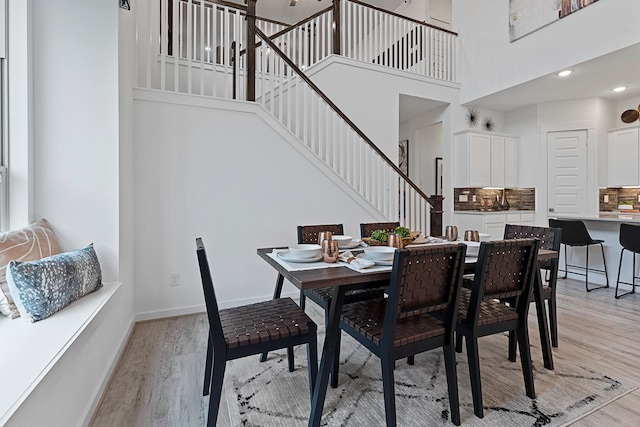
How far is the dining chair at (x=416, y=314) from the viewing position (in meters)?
1.45

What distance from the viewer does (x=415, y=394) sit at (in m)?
1.86

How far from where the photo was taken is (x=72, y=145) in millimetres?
2070

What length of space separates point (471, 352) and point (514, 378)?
615 millimetres

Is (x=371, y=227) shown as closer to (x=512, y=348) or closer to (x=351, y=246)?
(x=351, y=246)

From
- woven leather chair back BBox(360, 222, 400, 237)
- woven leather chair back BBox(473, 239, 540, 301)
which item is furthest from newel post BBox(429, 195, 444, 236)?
woven leather chair back BBox(473, 239, 540, 301)

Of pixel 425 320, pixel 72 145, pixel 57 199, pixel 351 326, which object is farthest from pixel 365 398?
pixel 72 145

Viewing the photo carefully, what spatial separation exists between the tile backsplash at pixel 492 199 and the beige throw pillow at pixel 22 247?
5.70m

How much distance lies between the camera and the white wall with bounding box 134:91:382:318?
291cm

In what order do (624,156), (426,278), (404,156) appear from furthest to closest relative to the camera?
(404,156)
(624,156)
(426,278)

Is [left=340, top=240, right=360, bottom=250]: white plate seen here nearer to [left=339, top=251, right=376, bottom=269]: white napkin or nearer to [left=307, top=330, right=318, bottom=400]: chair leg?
[left=339, top=251, right=376, bottom=269]: white napkin

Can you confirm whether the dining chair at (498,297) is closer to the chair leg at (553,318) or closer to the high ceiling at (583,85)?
the chair leg at (553,318)

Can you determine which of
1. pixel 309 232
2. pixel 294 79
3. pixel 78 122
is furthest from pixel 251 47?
pixel 309 232

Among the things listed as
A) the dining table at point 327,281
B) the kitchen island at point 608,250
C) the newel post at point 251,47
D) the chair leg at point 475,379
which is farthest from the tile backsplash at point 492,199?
the chair leg at point 475,379

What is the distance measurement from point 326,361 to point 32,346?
122 centimetres
